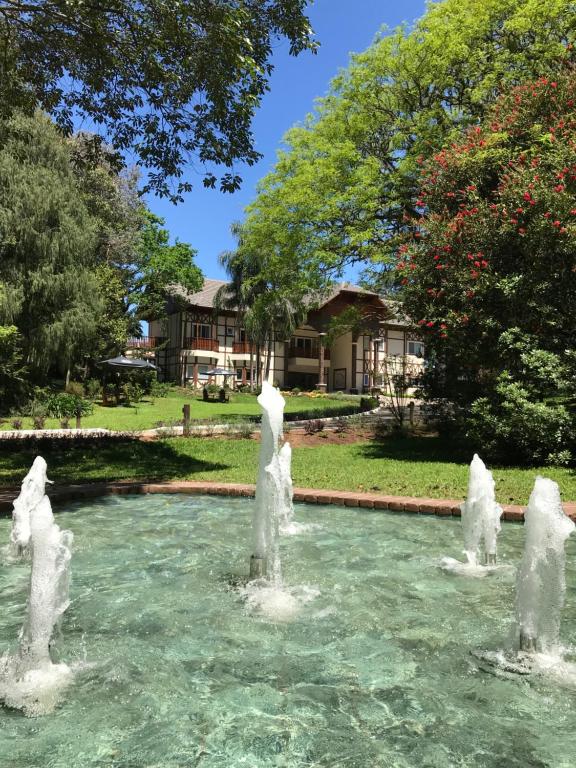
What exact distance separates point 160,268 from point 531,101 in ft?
89.5

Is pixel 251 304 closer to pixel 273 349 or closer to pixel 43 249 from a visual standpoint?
pixel 273 349

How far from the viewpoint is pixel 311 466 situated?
39.5 feet

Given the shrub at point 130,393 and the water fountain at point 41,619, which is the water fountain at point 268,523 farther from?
the shrub at point 130,393

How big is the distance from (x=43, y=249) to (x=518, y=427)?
2073 cm

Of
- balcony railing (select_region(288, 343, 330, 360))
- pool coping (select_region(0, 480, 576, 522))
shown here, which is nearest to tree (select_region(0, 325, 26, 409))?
pool coping (select_region(0, 480, 576, 522))

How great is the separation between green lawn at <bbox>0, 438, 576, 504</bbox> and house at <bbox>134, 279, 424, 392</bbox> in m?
27.7

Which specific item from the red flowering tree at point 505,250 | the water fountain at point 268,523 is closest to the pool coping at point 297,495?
the water fountain at point 268,523

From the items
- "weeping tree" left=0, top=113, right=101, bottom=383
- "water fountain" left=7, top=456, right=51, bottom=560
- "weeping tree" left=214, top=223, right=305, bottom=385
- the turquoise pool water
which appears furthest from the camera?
"weeping tree" left=214, top=223, right=305, bottom=385

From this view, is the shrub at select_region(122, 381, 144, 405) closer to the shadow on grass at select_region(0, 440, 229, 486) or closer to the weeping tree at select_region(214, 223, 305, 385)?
the weeping tree at select_region(214, 223, 305, 385)

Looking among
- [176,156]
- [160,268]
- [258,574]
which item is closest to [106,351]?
A: [160,268]

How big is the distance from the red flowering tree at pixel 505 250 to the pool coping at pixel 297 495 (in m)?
4.65

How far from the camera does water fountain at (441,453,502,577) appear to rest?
5.47m

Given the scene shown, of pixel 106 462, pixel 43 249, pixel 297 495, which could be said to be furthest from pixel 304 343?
pixel 297 495

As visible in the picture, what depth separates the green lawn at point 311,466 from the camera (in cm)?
953
